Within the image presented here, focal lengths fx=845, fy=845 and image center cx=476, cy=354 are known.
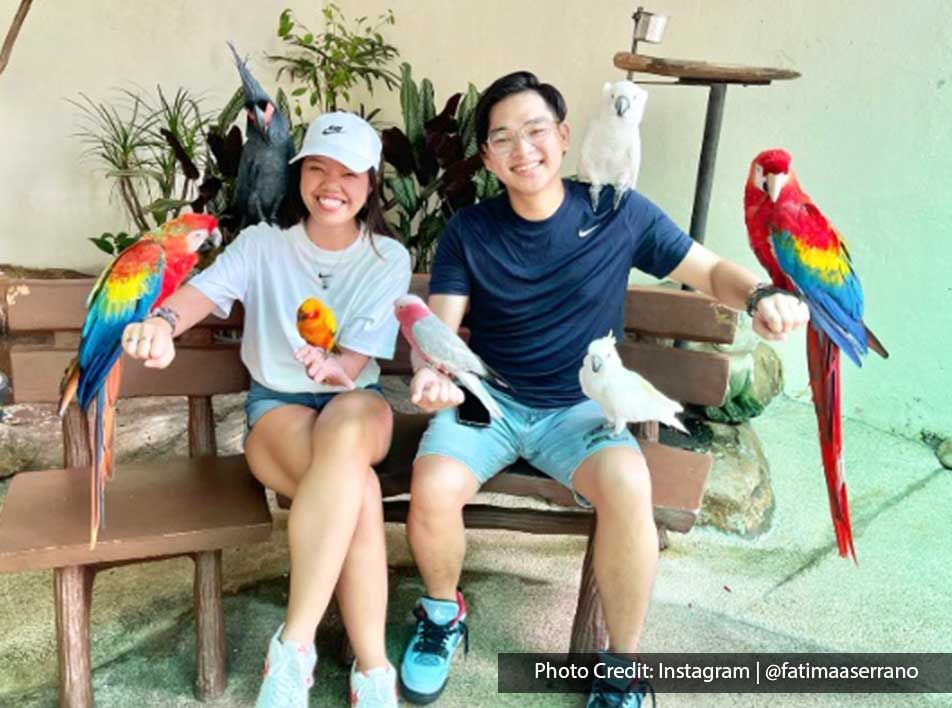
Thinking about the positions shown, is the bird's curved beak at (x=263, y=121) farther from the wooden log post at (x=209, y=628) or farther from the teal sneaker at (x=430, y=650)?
the teal sneaker at (x=430, y=650)

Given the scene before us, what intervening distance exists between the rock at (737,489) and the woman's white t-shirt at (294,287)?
1.36m

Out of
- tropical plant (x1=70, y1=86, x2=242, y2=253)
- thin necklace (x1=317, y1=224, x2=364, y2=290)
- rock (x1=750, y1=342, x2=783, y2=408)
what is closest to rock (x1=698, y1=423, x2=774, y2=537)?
rock (x1=750, y1=342, x2=783, y2=408)

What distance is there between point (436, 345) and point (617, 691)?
81cm

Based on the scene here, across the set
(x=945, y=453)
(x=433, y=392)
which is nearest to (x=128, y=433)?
(x=433, y=392)

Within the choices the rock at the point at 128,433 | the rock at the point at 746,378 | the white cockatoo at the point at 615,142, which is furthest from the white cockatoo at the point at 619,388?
the rock at the point at 128,433

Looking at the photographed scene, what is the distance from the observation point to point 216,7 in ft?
13.3

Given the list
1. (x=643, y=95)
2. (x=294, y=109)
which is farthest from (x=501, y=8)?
A: (x=643, y=95)

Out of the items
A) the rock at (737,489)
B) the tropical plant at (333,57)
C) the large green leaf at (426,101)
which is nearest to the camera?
the rock at (737,489)

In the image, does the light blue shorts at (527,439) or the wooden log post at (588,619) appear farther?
the wooden log post at (588,619)

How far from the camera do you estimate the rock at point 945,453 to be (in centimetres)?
298

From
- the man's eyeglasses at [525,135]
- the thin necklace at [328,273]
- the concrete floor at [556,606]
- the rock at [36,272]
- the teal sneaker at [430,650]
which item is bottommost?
the concrete floor at [556,606]

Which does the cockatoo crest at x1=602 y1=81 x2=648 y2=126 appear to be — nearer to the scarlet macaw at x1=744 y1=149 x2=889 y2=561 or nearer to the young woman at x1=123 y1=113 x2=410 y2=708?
the scarlet macaw at x1=744 y1=149 x2=889 y2=561

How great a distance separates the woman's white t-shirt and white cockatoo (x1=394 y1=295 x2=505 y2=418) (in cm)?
15

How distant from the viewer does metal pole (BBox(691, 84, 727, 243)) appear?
9.02 feet
